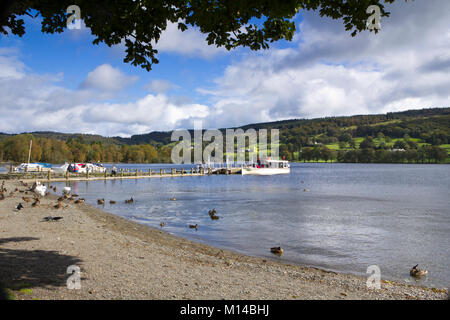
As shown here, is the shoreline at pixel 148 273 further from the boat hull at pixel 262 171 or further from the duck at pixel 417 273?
the boat hull at pixel 262 171

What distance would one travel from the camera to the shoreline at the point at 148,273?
683cm

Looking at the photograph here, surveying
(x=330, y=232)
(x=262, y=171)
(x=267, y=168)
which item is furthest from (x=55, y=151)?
(x=330, y=232)

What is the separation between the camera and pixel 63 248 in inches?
407

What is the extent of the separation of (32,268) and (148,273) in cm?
271

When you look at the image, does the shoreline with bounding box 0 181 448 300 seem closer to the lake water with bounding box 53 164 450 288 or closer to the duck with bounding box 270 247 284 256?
the duck with bounding box 270 247 284 256

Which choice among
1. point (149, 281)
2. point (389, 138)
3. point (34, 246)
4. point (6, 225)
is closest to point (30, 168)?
point (6, 225)

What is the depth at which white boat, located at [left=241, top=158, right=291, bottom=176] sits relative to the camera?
95.3 meters

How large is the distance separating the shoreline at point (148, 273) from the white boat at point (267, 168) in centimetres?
8211

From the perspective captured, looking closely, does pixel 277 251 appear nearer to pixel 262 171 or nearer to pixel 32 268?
pixel 32 268

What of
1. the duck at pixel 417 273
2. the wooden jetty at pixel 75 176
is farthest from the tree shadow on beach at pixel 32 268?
the wooden jetty at pixel 75 176

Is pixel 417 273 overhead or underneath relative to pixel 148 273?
underneath

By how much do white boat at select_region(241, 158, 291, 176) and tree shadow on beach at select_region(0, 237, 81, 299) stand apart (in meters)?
86.6

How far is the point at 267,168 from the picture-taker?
318ft
